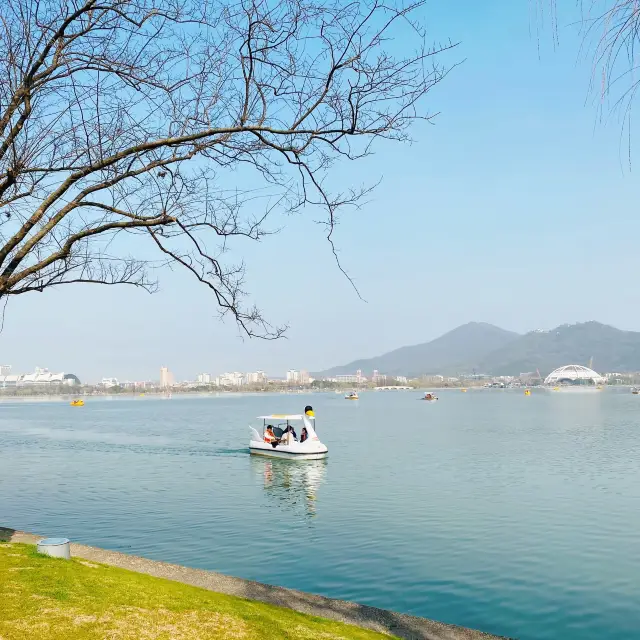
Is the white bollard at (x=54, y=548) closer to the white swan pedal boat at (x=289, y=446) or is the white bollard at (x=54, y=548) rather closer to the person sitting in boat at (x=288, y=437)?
the white swan pedal boat at (x=289, y=446)

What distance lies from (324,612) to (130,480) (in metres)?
28.9

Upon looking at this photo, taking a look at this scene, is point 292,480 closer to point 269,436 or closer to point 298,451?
point 298,451

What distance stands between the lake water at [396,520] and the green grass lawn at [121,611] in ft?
20.3

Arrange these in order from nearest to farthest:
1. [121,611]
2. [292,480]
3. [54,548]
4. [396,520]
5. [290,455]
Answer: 1. [121,611]
2. [54,548]
3. [396,520]
4. [292,480]
5. [290,455]

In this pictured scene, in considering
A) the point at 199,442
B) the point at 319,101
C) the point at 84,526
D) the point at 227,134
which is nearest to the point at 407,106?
the point at 319,101

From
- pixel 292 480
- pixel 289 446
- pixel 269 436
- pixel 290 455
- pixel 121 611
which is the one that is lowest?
pixel 292 480

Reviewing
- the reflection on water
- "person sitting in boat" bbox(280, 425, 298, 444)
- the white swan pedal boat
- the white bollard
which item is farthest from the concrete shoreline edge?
"person sitting in boat" bbox(280, 425, 298, 444)

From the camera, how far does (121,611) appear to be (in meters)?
9.31

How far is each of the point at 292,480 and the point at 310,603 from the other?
83.0ft

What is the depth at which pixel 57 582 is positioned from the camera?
10344mm

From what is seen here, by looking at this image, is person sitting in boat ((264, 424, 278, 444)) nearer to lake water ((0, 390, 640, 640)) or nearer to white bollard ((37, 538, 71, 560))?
lake water ((0, 390, 640, 640))

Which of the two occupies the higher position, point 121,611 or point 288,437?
point 121,611

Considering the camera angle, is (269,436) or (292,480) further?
(269,436)

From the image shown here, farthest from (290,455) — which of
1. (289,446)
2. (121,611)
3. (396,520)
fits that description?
(121,611)
